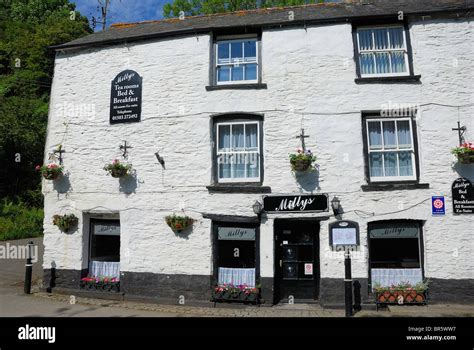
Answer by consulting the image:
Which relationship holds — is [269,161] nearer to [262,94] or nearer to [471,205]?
[262,94]

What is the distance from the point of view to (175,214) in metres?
9.46

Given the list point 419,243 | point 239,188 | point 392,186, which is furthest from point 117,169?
point 419,243

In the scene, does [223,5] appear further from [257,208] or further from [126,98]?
[257,208]

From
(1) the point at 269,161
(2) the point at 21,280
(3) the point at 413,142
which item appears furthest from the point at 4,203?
(3) the point at 413,142

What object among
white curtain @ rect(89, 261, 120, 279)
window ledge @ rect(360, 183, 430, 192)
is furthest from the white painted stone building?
white curtain @ rect(89, 261, 120, 279)

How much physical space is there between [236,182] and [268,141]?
1361mm

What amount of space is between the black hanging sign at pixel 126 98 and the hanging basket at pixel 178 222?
3.00 metres

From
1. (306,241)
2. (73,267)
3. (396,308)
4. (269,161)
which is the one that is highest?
(269,161)

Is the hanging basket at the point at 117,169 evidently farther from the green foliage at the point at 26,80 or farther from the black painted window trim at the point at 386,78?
the green foliage at the point at 26,80

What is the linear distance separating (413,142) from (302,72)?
335 cm

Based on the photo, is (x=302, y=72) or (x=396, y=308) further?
(x=302, y=72)

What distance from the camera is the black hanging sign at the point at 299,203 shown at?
29.5 ft

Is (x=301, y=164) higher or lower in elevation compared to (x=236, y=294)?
higher

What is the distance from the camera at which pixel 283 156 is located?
9.27m
